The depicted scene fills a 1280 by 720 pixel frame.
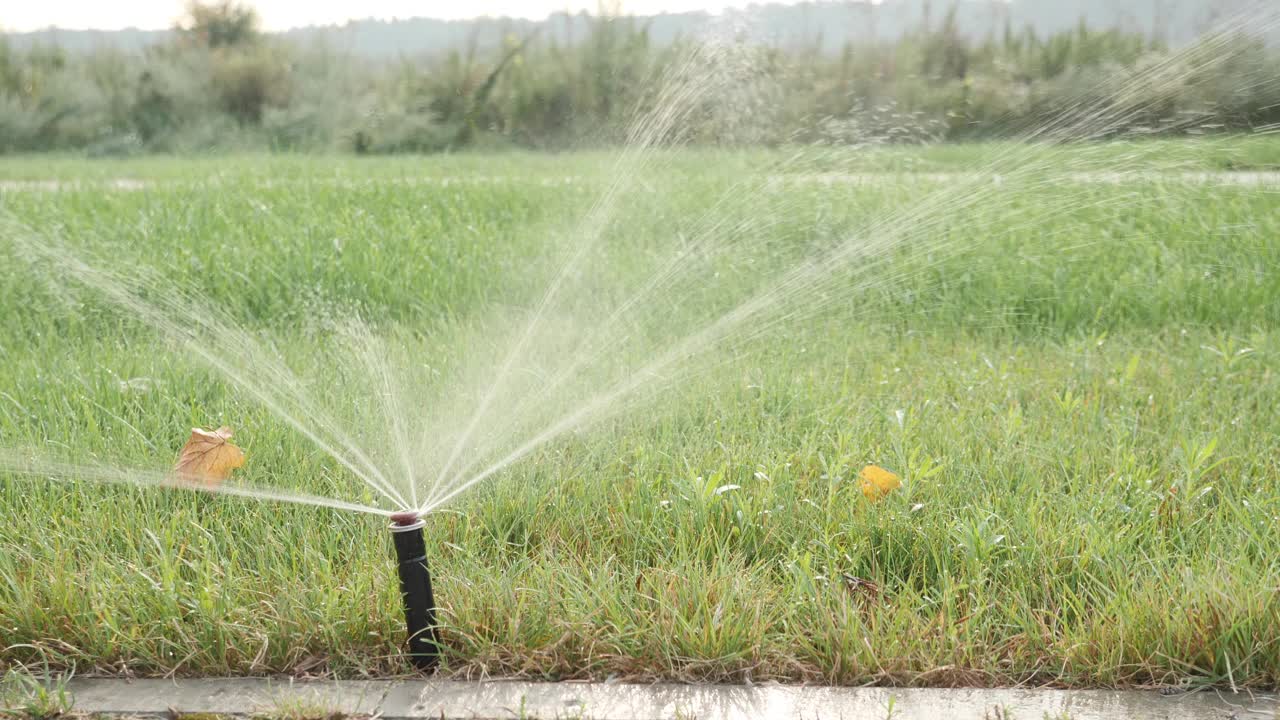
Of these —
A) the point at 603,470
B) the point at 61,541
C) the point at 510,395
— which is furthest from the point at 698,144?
the point at 61,541

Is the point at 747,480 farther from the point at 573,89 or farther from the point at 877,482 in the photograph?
the point at 573,89

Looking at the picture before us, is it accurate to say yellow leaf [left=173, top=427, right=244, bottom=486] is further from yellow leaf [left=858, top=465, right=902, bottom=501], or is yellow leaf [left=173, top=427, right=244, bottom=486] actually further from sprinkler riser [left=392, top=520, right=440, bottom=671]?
yellow leaf [left=858, top=465, right=902, bottom=501]

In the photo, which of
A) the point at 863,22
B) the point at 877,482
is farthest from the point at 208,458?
the point at 863,22

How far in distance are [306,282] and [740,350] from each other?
2204 millimetres

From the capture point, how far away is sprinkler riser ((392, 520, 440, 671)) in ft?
6.45

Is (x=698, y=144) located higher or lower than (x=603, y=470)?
higher

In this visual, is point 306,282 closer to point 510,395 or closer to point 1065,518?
point 510,395

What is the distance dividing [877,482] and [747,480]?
349 mm

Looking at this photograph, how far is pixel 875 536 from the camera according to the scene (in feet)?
8.27

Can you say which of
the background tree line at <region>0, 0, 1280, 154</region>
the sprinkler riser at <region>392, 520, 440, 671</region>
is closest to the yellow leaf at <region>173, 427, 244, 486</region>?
the sprinkler riser at <region>392, 520, 440, 671</region>

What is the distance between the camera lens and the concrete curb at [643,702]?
1.92 metres

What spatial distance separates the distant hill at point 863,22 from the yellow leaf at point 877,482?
4.40m

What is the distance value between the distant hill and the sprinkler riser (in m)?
5.56

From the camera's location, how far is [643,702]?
1970 mm
